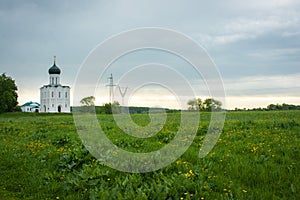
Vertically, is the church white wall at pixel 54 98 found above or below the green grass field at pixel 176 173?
above

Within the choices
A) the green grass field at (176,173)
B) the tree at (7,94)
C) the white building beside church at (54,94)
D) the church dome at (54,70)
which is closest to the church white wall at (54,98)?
the white building beside church at (54,94)

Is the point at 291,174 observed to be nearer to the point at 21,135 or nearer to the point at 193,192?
the point at 193,192

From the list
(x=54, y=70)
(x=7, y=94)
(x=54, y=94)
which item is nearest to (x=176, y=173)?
(x=7, y=94)

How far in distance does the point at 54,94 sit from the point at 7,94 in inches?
1398

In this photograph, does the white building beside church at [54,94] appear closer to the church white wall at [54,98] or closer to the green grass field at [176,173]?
the church white wall at [54,98]

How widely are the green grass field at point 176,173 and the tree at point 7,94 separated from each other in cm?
7969

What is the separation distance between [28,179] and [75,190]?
2.01 metres

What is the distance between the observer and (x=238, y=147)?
10.0 m

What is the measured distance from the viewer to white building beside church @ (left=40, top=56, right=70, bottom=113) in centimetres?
12006

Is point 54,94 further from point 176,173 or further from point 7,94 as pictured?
point 176,173

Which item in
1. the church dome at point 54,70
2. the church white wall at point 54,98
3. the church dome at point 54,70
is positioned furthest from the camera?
the church white wall at point 54,98

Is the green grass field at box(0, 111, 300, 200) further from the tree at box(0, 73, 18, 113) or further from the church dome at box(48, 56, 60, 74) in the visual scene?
the church dome at box(48, 56, 60, 74)

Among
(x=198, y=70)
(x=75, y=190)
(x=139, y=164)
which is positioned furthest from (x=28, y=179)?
(x=198, y=70)

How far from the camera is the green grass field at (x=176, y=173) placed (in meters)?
6.75
